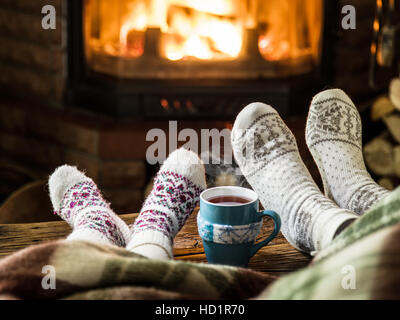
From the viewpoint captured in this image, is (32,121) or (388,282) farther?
(32,121)

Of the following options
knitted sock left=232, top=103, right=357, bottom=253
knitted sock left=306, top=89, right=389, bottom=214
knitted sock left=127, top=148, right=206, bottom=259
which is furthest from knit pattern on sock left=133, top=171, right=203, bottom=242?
knitted sock left=306, top=89, right=389, bottom=214

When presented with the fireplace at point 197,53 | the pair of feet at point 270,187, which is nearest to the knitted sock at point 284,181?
the pair of feet at point 270,187

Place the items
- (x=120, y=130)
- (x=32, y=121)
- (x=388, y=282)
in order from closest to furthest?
(x=388, y=282), (x=120, y=130), (x=32, y=121)

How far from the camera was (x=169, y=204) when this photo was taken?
84 centimetres

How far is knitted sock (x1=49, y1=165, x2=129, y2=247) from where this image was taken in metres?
0.75

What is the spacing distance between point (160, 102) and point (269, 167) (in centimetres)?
84

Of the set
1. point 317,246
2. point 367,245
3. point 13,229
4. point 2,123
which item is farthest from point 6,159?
point 367,245

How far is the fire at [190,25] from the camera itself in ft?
5.61

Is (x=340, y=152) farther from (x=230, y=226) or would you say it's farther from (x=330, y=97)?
(x=230, y=226)

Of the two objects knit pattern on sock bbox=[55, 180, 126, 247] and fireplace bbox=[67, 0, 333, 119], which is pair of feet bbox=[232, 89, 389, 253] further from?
fireplace bbox=[67, 0, 333, 119]

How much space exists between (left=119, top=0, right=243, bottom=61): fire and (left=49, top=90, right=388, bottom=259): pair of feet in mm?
725

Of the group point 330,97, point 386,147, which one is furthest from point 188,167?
point 386,147
